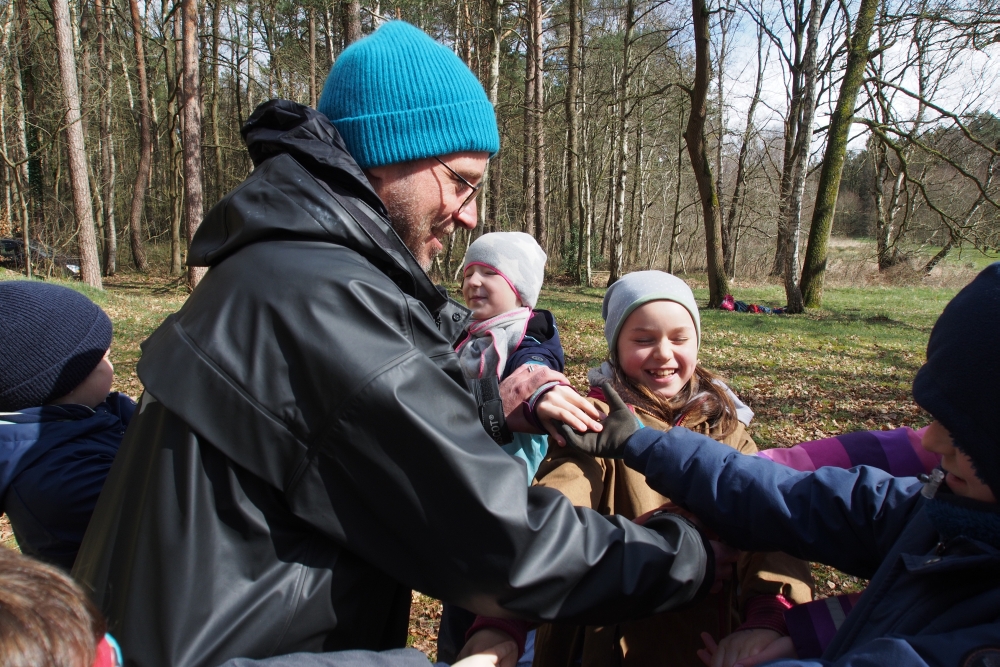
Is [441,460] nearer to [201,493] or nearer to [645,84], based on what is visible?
[201,493]

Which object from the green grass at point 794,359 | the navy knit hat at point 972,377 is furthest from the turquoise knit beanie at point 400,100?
the green grass at point 794,359

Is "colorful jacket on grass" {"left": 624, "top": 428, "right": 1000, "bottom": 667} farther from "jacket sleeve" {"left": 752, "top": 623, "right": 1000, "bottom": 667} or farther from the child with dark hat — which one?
the child with dark hat

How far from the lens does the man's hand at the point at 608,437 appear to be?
1.86 meters

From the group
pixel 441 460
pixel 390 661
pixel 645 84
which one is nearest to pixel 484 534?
pixel 441 460

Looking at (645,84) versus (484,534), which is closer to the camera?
(484,534)

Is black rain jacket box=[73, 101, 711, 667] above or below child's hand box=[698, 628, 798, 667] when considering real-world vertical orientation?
above

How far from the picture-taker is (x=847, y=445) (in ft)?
6.88

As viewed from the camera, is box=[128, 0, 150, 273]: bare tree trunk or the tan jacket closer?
the tan jacket

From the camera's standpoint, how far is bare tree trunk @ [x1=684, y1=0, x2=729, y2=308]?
1508 cm

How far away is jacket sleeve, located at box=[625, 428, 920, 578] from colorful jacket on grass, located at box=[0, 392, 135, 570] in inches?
61.2

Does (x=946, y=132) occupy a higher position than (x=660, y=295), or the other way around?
(x=946, y=132)

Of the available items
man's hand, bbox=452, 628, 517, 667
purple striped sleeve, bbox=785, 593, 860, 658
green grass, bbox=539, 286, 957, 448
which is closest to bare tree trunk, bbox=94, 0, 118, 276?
green grass, bbox=539, 286, 957, 448

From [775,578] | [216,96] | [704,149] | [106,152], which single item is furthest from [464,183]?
[106,152]

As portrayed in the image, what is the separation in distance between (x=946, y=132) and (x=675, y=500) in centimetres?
1723
